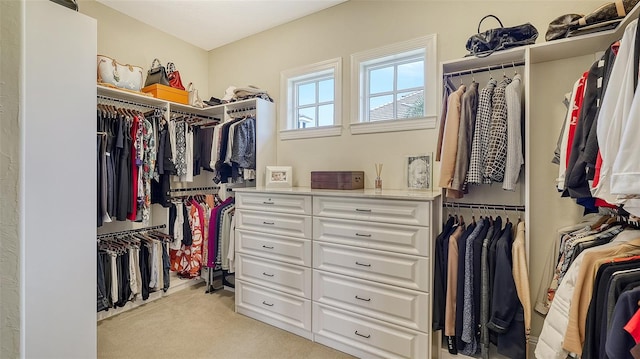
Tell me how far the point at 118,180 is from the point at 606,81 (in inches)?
125

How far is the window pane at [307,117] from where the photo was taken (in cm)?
311

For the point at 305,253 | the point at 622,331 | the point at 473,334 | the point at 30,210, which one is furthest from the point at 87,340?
the point at 622,331

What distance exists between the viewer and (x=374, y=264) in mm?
1938

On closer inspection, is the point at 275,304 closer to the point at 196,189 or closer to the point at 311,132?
the point at 311,132

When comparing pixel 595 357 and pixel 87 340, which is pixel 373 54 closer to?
pixel 595 357

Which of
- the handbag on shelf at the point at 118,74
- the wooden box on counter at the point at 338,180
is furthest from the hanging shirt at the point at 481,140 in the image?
the handbag on shelf at the point at 118,74

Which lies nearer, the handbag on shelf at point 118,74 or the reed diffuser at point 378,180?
the reed diffuser at point 378,180

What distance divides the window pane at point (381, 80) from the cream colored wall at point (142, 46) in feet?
7.42

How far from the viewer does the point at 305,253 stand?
222 cm

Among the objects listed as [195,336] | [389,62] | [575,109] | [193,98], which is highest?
[389,62]

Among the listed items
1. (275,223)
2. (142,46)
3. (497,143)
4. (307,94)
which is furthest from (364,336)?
(142,46)

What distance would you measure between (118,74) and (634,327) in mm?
3534

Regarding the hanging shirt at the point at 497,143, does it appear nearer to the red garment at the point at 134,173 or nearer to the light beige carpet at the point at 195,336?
the light beige carpet at the point at 195,336

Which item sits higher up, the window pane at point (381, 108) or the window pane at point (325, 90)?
the window pane at point (325, 90)
